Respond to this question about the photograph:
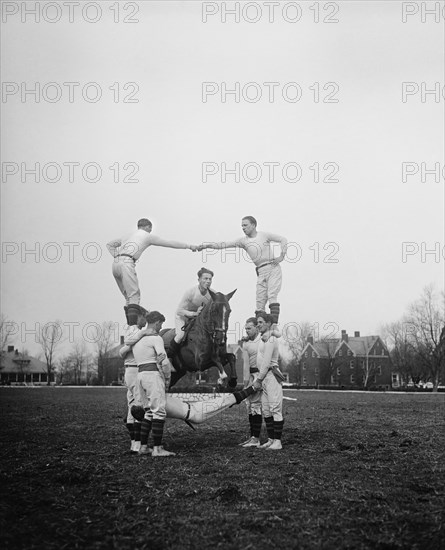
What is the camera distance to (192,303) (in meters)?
12.4

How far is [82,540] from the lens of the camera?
4.95 m

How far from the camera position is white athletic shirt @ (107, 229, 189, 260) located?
11.6 metres

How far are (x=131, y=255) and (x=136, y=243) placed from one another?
258 millimetres

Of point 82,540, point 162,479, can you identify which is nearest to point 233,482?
point 162,479

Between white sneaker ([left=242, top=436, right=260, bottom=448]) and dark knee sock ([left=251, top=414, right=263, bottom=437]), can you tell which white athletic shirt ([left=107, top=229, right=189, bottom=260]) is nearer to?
dark knee sock ([left=251, top=414, right=263, bottom=437])

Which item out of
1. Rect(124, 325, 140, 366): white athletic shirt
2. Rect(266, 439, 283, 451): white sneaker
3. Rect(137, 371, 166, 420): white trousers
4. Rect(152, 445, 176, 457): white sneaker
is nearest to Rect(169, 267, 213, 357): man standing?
Rect(124, 325, 140, 366): white athletic shirt

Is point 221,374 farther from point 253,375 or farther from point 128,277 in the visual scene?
point 128,277

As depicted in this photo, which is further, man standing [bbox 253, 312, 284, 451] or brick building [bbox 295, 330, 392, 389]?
brick building [bbox 295, 330, 392, 389]

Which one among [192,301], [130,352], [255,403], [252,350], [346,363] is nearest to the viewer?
[130,352]

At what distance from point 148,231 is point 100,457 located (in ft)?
14.8

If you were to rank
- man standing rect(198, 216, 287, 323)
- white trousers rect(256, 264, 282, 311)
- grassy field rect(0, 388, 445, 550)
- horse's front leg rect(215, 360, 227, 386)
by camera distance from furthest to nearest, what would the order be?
white trousers rect(256, 264, 282, 311), man standing rect(198, 216, 287, 323), horse's front leg rect(215, 360, 227, 386), grassy field rect(0, 388, 445, 550)

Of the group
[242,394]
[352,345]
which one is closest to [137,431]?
[242,394]

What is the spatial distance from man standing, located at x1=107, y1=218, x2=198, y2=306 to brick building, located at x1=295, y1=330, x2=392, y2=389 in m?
63.5

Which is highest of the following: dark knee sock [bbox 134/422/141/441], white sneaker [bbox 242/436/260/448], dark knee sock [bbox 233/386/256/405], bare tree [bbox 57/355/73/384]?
dark knee sock [bbox 233/386/256/405]
